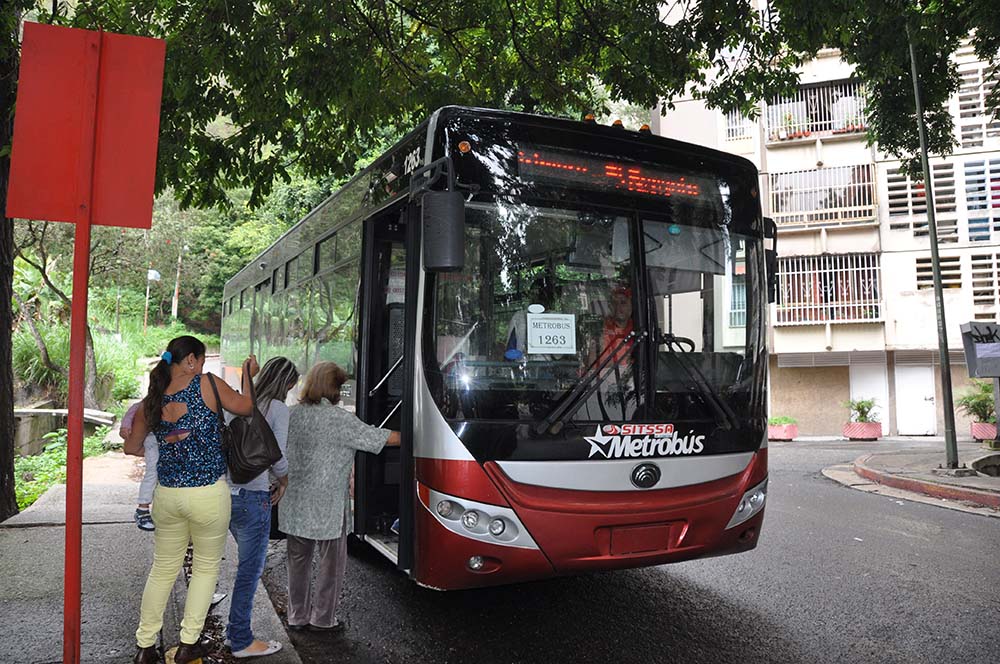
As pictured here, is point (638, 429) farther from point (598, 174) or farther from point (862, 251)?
point (862, 251)

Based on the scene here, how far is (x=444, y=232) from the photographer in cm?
407

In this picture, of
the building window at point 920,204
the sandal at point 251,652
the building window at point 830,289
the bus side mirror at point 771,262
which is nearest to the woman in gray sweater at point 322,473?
the sandal at point 251,652

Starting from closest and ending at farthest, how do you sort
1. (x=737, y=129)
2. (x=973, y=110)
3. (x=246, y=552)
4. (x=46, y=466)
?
(x=246, y=552), (x=46, y=466), (x=973, y=110), (x=737, y=129)

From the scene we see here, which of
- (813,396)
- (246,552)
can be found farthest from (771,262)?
(813,396)

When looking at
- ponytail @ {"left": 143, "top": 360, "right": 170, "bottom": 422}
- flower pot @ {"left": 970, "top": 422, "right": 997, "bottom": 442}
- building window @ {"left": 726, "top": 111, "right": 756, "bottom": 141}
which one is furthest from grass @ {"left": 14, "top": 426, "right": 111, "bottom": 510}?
building window @ {"left": 726, "top": 111, "right": 756, "bottom": 141}

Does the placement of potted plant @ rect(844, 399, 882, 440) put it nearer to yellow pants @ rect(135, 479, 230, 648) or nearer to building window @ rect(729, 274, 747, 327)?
building window @ rect(729, 274, 747, 327)

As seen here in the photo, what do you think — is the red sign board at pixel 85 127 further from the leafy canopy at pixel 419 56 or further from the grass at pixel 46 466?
the grass at pixel 46 466

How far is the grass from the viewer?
11.0 meters

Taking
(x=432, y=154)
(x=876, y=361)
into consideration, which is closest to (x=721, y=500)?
(x=432, y=154)

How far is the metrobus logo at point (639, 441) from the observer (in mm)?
4328

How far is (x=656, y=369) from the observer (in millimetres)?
4492

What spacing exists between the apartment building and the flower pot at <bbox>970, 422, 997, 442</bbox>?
13.2 ft

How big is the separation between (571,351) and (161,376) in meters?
2.14

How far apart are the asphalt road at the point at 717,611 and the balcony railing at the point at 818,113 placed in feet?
70.8
